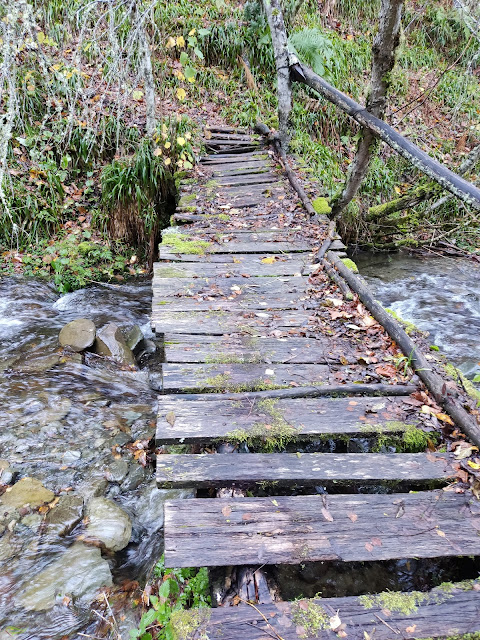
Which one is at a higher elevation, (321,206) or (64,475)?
(321,206)

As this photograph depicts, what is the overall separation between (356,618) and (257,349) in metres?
1.99

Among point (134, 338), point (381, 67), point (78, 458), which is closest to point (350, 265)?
point (381, 67)

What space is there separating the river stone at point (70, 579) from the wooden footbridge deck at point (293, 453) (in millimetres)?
1170

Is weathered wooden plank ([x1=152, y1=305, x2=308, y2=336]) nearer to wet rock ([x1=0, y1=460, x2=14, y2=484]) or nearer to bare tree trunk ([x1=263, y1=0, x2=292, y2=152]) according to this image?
wet rock ([x1=0, y1=460, x2=14, y2=484])

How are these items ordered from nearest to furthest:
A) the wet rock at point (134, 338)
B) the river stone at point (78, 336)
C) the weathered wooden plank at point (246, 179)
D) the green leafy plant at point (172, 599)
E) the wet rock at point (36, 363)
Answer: the green leafy plant at point (172, 599)
the wet rock at point (36, 363)
the river stone at point (78, 336)
the wet rock at point (134, 338)
the weathered wooden plank at point (246, 179)

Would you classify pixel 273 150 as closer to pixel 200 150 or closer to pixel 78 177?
pixel 200 150

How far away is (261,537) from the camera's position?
6.84ft

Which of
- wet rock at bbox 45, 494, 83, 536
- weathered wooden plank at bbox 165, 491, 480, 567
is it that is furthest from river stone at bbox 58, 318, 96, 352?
weathered wooden plank at bbox 165, 491, 480, 567

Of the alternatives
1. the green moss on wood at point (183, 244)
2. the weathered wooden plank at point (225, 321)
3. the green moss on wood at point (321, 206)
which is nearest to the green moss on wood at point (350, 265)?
the weathered wooden plank at point (225, 321)

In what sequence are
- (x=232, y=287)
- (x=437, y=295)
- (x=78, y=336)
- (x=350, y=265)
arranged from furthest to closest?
(x=437, y=295)
(x=78, y=336)
(x=350, y=265)
(x=232, y=287)

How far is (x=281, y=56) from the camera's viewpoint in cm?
699

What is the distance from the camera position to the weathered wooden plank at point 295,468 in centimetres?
238

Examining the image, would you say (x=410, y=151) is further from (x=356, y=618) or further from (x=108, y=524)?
(x=108, y=524)

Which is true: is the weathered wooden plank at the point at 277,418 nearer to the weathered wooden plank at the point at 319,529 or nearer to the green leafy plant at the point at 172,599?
the weathered wooden plank at the point at 319,529
